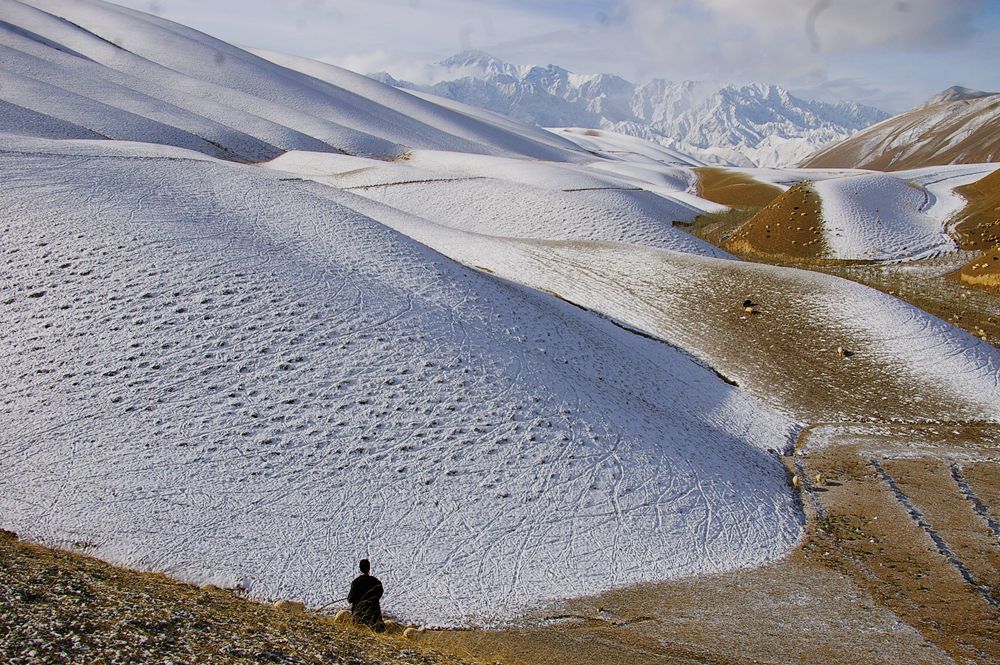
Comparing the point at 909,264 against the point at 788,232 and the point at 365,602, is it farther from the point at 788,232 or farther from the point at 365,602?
the point at 365,602

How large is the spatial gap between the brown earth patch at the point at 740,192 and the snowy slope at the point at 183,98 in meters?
32.7

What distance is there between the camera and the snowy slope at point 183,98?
60250 mm

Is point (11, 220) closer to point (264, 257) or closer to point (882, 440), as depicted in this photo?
point (264, 257)

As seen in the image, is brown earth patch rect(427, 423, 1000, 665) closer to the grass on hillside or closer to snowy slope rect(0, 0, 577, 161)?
the grass on hillside

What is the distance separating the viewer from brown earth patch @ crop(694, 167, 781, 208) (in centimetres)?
7756

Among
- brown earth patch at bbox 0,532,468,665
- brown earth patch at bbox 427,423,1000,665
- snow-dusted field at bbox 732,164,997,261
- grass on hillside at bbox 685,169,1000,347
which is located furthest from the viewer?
snow-dusted field at bbox 732,164,997,261

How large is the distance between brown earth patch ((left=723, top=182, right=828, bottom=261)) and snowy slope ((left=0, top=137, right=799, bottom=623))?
87.2 feet

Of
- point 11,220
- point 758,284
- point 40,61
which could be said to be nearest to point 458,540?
point 11,220

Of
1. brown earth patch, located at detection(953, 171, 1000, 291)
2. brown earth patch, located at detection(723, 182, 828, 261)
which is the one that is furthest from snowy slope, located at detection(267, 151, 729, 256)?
brown earth patch, located at detection(953, 171, 1000, 291)

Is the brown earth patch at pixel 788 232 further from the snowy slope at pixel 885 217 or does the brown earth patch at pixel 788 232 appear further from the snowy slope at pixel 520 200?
the snowy slope at pixel 520 200

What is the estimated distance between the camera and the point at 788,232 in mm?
49719

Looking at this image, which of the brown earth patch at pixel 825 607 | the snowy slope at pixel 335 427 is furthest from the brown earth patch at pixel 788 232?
the brown earth patch at pixel 825 607

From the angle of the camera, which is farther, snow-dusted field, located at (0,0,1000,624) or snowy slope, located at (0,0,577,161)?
snowy slope, located at (0,0,577,161)

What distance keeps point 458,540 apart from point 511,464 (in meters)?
2.59
